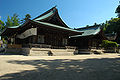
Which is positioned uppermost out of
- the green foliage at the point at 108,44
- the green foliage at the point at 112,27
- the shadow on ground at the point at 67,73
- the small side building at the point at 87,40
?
the green foliage at the point at 112,27

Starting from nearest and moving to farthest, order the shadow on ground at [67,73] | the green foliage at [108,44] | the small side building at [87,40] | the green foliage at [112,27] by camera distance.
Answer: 1. the shadow on ground at [67,73]
2. the small side building at [87,40]
3. the green foliage at [108,44]
4. the green foliage at [112,27]

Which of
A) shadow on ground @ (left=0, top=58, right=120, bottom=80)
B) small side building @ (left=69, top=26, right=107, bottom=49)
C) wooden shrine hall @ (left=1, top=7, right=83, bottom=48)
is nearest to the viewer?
shadow on ground @ (left=0, top=58, right=120, bottom=80)

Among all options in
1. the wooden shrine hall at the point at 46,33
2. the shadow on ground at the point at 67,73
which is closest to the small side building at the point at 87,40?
the wooden shrine hall at the point at 46,33

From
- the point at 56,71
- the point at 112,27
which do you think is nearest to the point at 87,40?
the point at 56,71

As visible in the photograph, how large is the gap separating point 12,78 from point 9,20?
123 ft

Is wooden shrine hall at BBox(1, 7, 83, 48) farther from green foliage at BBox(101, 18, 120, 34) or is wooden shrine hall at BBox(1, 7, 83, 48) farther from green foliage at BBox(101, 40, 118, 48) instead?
green foliage at BBox(101, 18, 120, 34)

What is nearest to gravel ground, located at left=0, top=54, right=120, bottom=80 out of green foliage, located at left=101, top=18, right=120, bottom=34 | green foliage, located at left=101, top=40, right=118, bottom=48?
green foliage, located at left=101, top=40, right=118, bottom=48

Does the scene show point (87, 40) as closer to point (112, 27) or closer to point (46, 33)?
point (46, 33)

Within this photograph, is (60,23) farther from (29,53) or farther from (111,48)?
(111,48)

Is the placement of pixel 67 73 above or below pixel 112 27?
below

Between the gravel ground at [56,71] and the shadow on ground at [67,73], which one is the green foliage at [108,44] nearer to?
the gravel ground at [56,71]

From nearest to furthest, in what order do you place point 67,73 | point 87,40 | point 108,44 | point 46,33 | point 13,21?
1. point 67,73
2. point 46,33
3. point 87,40
4. point 108,44
5. point 13,21

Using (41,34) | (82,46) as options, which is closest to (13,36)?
(41,34)

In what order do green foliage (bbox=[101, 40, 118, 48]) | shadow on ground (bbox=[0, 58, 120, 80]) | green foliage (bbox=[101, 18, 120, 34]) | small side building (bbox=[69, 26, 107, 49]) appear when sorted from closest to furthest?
shadow on ground (bbox=[0, 58, 120, 80])
small side building (bbox=[69, 26, 107, 49])
green foliage (bbox=[101, 40, 118, 48])
green foliage (bbox=[101, 18, 120, 34])
